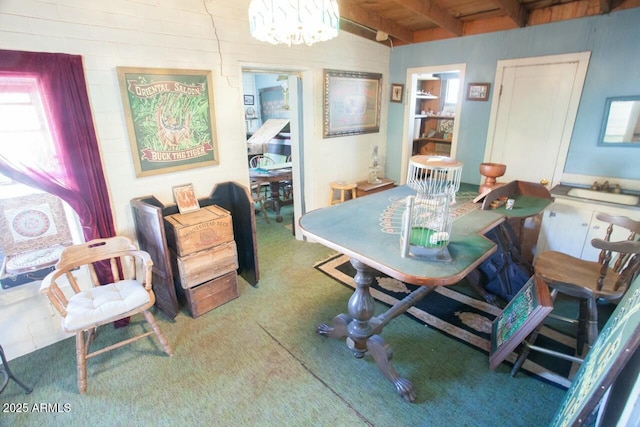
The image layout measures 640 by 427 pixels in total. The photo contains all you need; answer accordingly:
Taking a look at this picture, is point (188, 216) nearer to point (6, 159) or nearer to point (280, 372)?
point (6, 159)

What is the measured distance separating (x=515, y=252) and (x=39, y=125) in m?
3.76

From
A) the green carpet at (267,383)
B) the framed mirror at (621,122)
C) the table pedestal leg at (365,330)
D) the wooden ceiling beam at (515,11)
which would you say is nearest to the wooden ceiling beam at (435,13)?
the wooden ceiling beam at (515,11)

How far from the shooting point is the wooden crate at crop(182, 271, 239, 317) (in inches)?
99.3

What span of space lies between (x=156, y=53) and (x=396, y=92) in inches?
115

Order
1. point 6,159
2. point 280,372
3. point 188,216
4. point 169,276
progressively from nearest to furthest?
point 6,159 → point 280,372 → point 169,276 → point 188,216

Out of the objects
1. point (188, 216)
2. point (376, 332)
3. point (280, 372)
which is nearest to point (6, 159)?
point (188, 216)

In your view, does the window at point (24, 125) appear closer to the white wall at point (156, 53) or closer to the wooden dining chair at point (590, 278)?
the white wall at point (156, 53)

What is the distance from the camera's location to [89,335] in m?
2.19

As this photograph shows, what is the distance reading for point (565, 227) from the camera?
2961 mm

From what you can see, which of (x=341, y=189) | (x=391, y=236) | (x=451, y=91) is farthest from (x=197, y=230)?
(x=451, y=91)

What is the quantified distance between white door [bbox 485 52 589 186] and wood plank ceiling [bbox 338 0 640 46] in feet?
1.18

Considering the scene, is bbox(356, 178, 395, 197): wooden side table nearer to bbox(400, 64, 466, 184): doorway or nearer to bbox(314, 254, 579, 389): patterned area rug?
bbox(400, 64, 466, 184): doorway

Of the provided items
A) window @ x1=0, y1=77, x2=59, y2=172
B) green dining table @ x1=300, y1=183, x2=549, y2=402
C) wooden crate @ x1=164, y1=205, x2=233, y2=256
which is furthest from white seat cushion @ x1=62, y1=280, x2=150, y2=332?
green dining table @ x1=300, y1=183, x2=549, y2=402

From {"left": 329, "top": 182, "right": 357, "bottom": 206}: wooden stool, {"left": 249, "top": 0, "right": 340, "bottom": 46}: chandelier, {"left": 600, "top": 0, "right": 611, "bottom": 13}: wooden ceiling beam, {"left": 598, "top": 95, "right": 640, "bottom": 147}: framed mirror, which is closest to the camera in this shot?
{"left": 249, "top": 0, "right": 340, "bottom": 46}: chandelier
